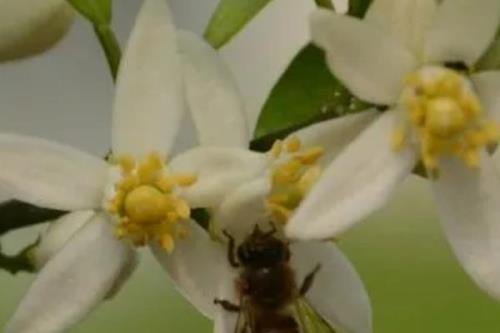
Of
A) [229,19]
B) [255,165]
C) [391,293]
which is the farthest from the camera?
[391,293]

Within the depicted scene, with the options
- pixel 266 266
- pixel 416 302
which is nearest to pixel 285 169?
pixel 266 266

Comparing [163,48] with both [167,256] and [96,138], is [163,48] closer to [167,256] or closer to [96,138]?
[167,256]

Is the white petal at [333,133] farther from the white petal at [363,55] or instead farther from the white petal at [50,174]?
the white petal at [50,174]

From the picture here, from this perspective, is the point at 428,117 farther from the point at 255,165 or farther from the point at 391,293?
the point at 391,293

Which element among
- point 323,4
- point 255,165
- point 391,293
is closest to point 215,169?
point 255,165

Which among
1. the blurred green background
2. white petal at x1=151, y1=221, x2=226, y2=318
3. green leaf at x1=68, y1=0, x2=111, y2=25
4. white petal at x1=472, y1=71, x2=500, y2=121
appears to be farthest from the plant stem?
the blurred green background

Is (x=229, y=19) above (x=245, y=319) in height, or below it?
above

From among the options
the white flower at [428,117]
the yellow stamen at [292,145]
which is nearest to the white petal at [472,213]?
the white flower at [428,117]
